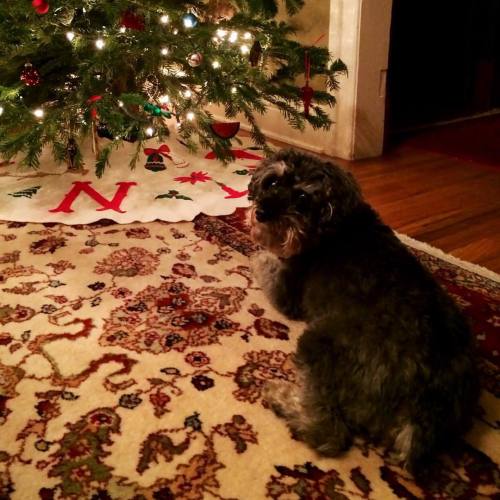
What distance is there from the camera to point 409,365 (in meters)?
1.08

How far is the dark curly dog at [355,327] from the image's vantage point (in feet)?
3.53

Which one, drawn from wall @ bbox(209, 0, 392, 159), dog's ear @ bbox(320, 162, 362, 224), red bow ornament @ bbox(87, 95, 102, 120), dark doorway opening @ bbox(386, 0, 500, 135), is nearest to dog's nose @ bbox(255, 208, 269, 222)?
dog's ear @ bbox(320, 162, 362, 224)

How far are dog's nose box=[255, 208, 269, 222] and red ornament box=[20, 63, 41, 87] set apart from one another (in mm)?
1527

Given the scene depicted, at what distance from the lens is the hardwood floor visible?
2.32 meters

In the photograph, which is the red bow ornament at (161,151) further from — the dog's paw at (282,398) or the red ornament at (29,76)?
the dog's paw at (282,398)

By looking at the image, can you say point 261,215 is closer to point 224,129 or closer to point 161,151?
point 224,129

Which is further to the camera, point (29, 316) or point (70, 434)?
point (29, 316)

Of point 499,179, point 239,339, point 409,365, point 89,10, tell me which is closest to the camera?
point 409,365

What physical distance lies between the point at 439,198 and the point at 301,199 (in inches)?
68.7

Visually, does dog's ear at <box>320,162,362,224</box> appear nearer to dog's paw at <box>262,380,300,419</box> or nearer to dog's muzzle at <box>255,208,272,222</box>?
dog's muzzle at <box>255,208,272,222</box>

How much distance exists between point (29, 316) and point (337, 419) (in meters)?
1.08

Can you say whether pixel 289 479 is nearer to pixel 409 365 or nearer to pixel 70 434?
pixel 409 365

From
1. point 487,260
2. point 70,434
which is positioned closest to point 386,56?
point 487,260

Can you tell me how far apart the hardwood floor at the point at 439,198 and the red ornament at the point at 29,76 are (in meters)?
1.86
